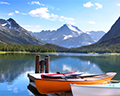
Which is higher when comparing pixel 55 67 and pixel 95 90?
pixel 95 90

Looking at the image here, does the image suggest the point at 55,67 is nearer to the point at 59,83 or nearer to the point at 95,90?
the point at 59,83

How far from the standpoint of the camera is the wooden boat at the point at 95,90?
13.3 m

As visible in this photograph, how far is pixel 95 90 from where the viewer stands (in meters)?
13.4

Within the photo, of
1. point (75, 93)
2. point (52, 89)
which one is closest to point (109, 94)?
point (75, 93)

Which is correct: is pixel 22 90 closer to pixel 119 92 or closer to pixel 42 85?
pixel 42 85

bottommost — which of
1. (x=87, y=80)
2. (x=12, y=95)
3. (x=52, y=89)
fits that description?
(x=12, y=95)

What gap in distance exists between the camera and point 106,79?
16.8 meters

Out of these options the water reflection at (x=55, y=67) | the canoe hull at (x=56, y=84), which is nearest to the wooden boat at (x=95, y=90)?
the canoe hull at (x=56, y=84)

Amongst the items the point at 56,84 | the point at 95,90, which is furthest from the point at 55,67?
the point at 95,90

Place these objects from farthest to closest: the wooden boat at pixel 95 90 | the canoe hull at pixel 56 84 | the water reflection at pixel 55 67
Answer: the water reflection at pixel 55 67
the canoe hull at pixel 56 84
the wooden boat at pixel 95 90

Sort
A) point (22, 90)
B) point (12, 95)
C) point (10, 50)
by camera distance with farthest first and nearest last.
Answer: point (10, 50), point (22, 90), point (12, 95)

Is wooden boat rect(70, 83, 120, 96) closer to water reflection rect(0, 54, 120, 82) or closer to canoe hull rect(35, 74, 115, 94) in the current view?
canoe hull rect(35, 74, 115, 94)

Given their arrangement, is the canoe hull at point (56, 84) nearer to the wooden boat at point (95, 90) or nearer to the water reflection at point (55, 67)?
the wooden boat at point (95, 90)

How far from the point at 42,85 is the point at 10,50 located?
177 metres
